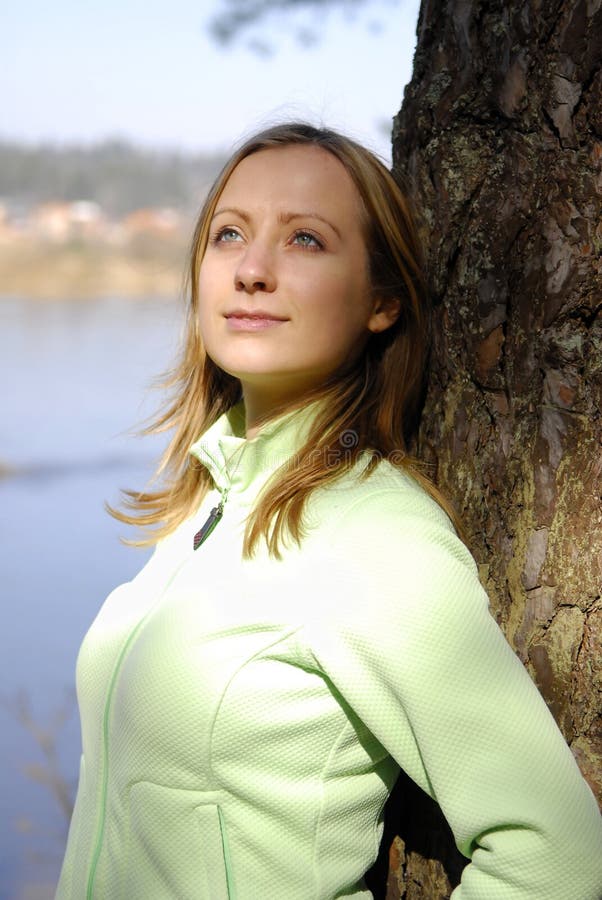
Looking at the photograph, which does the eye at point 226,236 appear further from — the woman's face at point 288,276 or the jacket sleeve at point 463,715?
the jacket sleeve at point 463,715

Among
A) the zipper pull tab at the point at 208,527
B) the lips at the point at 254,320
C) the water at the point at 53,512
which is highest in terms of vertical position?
the lips at the point at 254,320

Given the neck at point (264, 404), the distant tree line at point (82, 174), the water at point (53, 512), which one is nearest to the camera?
the neck at point (264, 404)

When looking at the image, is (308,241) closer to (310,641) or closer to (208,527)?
(208,527)

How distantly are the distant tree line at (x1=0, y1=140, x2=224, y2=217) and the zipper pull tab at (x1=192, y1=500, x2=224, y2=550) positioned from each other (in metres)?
2.58

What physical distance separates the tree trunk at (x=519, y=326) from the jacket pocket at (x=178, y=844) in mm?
319

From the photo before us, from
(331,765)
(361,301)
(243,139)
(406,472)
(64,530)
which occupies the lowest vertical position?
(64,530)

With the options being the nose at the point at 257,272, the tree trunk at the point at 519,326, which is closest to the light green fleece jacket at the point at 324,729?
the tree trunk at the point at 519,326

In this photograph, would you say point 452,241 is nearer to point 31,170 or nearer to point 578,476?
point 578,476

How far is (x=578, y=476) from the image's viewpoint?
3.85ft

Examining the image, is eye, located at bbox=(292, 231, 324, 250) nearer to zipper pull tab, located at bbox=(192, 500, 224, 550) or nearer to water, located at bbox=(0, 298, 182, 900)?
zipper pull tab, located at bbox=(192, 500, 224, 550)

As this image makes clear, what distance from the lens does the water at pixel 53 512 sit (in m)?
3.03

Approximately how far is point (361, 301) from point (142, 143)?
2633mm

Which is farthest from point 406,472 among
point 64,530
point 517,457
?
point 64,530

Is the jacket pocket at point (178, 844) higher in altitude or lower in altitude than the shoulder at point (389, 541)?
lower
